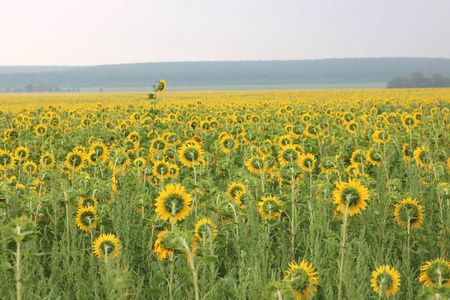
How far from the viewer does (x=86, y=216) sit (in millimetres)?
3504

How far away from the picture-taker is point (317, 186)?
13.6 feet

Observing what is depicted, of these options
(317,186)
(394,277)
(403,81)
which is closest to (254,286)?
(394,277)

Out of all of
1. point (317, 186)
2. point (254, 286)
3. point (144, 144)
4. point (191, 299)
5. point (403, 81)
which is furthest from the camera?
point (403, 81)

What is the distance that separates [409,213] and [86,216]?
9.08ft

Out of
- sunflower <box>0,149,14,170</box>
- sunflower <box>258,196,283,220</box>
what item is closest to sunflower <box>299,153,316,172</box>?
sunflower <box>258,196,283,220</box>

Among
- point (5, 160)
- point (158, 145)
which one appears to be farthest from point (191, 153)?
point (5, 160)

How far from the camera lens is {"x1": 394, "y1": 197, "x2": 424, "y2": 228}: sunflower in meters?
3.54

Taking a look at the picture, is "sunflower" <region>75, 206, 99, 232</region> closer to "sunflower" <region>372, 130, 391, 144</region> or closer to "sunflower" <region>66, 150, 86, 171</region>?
"sunflower" <region>66, 150, 86, 171</region>

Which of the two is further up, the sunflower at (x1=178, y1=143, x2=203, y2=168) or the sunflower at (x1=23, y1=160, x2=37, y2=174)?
the sunflower at (x1=178, y1=143, x2=203, y2=168)

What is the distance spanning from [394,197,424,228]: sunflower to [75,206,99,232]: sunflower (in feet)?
8.68

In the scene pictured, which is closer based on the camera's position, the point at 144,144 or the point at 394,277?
the point at 394,277

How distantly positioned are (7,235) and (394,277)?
2.26 m

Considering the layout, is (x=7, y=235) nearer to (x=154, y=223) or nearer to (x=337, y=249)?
(x=154, y=223)

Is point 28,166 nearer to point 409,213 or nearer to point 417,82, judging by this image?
point 409,213
